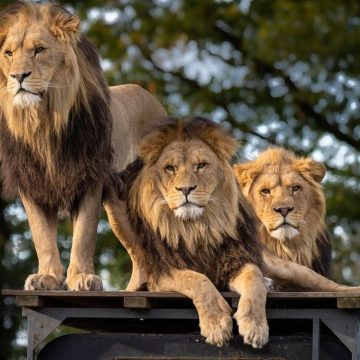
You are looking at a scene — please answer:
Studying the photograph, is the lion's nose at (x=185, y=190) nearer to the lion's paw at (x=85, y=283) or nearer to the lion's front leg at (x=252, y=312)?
the lion's front leg at (x=252, y=312)

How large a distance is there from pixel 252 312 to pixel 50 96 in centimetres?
150

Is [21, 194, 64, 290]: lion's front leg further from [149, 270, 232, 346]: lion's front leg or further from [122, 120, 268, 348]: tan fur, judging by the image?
[149, 270, 232, 346]: lion's front leg

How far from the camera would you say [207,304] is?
645 centimetres

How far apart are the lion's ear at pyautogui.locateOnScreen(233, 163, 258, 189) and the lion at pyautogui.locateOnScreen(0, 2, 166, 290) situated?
120 centimetres

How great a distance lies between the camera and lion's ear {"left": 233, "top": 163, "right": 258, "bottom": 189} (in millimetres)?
8305

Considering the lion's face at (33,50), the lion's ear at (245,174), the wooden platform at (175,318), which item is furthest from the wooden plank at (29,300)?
the lion's ear at (245,174)

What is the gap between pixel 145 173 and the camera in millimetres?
6984

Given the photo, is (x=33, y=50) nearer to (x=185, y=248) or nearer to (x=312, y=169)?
(x=185, y=248)

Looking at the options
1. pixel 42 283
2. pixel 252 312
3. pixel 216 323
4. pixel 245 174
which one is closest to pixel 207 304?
pixel 216 323

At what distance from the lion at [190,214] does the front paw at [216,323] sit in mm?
114

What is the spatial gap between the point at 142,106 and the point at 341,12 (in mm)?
6975

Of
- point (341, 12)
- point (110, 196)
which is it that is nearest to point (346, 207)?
point (341, 12)

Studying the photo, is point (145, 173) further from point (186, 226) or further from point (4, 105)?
point (4, 105)

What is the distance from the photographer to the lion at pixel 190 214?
6.71m
